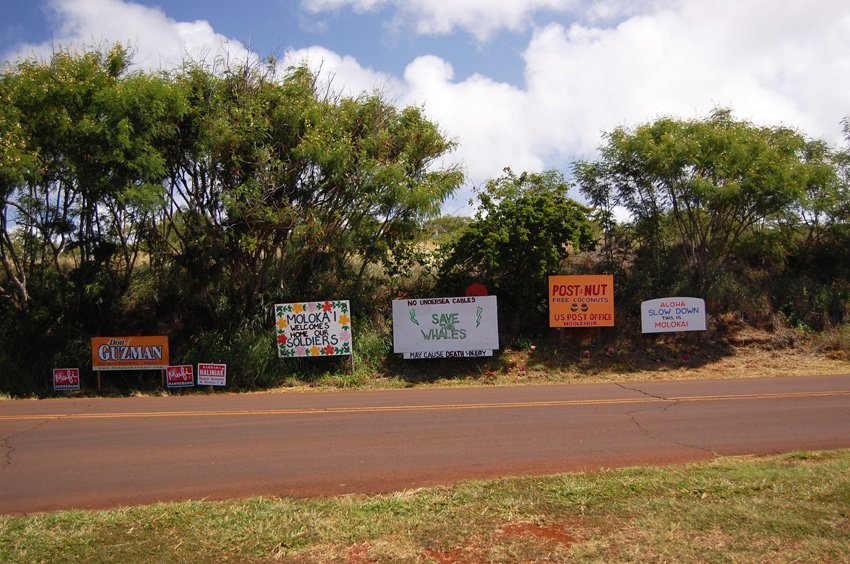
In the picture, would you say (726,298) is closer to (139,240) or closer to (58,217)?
(139,240)

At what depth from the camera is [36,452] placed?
10094mm

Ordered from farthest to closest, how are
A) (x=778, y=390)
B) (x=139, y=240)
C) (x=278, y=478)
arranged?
(x=139, y=240), (x=778, y=390), (x=278, y=478)

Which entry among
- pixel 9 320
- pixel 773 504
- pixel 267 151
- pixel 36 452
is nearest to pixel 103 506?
pixel 36 452

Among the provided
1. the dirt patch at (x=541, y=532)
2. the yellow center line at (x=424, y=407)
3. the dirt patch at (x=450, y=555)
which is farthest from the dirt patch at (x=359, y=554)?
the yellow center line at (x=424, y=407)

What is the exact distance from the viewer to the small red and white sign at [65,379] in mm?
18719

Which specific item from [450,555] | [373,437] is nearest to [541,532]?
[450,555]

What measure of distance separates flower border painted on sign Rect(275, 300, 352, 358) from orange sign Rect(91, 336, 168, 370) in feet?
11.1

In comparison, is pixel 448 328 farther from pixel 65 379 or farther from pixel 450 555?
pixel 450 555

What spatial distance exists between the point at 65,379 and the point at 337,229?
8.67 metres

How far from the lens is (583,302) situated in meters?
20.8

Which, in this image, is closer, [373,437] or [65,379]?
[373,437]

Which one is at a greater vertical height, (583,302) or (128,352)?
(583,302)

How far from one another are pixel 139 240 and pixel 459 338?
10334 millimetres

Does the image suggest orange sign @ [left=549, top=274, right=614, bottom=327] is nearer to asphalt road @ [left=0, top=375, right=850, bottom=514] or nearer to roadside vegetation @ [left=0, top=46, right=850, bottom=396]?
roadside vegetation @ [left=0, top=46, right=850, bottom=396]
